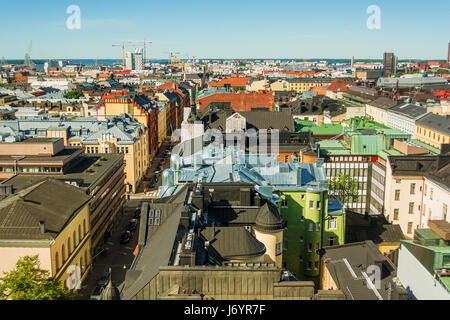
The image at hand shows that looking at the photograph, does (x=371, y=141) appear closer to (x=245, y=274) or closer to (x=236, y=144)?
(x=236, y=144)

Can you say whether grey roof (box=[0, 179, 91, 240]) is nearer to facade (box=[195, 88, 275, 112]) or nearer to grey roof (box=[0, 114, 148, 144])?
grey roof (box=[0, 114, 148, 144])

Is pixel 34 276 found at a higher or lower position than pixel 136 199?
higher

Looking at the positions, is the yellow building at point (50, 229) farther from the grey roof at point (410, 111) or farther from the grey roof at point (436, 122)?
the grey roof at point (410, 111)

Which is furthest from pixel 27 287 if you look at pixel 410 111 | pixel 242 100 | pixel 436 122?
pixel 410 111

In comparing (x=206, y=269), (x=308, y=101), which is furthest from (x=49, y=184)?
(x=308, y=101)

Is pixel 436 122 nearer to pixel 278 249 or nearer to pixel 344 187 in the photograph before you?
pixel 344 187

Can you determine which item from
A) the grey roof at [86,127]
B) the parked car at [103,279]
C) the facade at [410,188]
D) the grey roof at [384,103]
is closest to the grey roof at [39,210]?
the parked car at [103,279]
